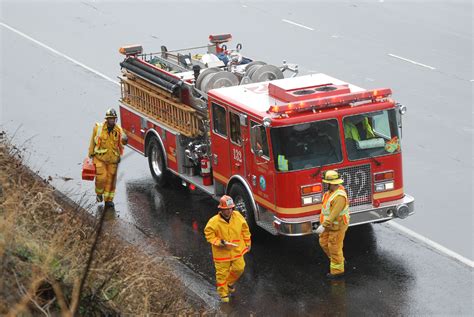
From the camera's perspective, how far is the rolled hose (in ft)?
Result: 48.7

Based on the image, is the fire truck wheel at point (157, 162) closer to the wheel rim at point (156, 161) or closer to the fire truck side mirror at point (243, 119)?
the wheel rim at point (156, 161)

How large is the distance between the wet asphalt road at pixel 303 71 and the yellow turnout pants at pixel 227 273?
267 millimetres

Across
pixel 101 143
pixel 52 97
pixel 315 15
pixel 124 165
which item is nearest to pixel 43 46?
pixel 52 97

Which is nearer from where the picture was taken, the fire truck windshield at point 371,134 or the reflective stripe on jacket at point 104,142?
the fire truck windshield at point 371,134

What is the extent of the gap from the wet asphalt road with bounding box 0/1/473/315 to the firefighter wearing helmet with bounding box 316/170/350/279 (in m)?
0.25

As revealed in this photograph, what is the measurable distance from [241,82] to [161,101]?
133 centimetres

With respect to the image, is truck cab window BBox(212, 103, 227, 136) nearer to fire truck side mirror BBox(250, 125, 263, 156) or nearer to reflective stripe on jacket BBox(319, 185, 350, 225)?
fire truck side mirror BBox(250, 125, 263, 156)

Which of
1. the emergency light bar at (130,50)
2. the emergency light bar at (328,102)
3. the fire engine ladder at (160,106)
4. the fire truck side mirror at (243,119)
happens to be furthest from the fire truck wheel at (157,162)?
the emergency light bar at (328,102)

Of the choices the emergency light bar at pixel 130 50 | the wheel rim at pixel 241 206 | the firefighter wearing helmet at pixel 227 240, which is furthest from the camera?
the emergency light bar at pixel 130 50

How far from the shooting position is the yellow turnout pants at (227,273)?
11414 mm

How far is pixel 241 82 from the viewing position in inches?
581

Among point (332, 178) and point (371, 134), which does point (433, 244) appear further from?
point (332, 178)

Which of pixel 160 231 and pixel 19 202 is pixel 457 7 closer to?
pixel 160 231

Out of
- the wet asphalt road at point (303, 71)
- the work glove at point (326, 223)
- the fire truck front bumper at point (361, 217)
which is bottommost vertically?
the wet asphalt road at point (303, 71)
